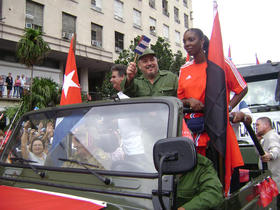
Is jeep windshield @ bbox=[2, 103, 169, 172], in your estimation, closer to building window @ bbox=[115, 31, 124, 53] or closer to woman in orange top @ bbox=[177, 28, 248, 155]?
woman in orange top @ bbox=[177, 28, 248, 155]

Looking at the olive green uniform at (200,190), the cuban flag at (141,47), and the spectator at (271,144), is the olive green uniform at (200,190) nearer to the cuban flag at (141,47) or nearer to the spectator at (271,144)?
the cuban flag at (141,47)

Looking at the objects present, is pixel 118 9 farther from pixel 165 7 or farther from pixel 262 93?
pixel 262 93

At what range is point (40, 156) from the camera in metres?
2.05

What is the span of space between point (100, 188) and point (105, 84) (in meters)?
8.64

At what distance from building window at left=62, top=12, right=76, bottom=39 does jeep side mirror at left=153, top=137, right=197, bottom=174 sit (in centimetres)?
1804

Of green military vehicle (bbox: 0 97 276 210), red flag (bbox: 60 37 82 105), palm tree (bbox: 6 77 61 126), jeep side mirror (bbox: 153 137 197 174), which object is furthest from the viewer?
palm tree (bbox: 6 77 61 126)

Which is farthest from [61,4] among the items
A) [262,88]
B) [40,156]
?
[40,156]

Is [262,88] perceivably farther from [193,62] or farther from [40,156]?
[40,156]

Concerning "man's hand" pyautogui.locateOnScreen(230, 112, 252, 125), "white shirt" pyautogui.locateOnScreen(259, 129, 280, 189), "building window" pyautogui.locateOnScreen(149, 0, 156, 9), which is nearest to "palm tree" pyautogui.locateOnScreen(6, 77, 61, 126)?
"white shirt" pyautogui.locateOnScreen(259, 129, 280, 189)

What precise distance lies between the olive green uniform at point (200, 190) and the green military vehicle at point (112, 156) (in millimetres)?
189

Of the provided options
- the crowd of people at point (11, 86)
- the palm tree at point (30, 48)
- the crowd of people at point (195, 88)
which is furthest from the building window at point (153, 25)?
the crowd of people at point (195, 88)

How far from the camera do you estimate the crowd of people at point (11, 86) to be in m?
15.5

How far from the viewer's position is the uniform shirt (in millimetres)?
3176

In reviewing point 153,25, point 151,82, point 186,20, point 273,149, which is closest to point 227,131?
point 151,82
